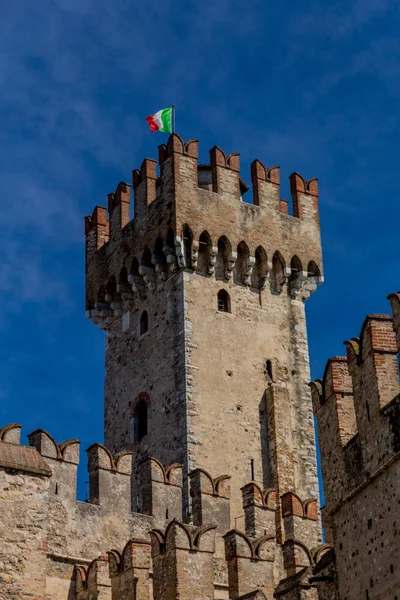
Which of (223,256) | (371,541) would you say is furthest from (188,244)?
(371,541)

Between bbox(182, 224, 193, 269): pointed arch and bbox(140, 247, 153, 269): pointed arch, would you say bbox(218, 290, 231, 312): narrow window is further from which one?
bbox(140, 247, 153, 269): pointed arch

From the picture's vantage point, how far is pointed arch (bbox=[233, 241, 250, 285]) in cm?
2894

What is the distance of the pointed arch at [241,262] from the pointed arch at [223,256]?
38 centimetres

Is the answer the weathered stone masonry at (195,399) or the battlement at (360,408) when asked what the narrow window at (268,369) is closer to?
the weathered stone masonry at (195,399)

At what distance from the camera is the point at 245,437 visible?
87.7 ft

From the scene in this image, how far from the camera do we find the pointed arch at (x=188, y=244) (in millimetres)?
28000

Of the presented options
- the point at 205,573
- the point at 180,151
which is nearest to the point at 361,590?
the point at 205,573

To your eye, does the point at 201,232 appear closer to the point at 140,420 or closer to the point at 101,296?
the point at 101,296

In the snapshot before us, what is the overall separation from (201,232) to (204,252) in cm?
53

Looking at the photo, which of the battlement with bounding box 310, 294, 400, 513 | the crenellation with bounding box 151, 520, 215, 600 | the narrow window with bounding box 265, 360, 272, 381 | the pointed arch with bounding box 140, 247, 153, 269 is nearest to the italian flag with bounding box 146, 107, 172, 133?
the pointed arch with bounding box 140, 247, 153, 269

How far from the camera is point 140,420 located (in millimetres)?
28094

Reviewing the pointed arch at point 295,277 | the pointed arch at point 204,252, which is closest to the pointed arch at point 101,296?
the pointed arch at point 204,252

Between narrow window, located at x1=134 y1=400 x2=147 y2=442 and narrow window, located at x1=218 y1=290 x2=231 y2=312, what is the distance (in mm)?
3153

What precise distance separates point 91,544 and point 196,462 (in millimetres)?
4744
